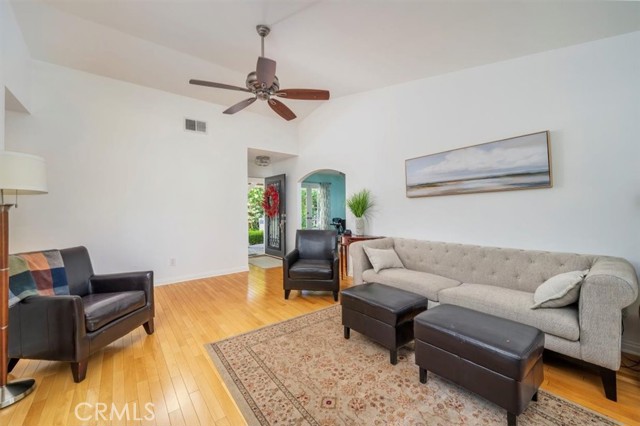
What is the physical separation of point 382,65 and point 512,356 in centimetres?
348

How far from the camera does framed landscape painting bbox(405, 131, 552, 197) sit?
2.70 m

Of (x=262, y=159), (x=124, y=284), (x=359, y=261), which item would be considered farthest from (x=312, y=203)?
(x=124, y=284)

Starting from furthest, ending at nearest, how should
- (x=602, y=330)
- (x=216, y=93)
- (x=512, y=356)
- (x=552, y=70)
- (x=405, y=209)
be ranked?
(x=216, y=93), (x=405, y=209), (x=552, y=70), (x=602, y=330), (x=512, y=356)

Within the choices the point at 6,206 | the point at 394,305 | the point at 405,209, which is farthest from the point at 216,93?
the point at 394,305

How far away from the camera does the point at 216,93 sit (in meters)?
4.61

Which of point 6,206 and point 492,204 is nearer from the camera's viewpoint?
point 6,206

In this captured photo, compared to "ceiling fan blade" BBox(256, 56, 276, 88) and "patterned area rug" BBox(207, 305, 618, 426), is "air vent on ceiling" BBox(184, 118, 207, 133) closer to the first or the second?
"ceiling fan blade" BBox(256, 56, 276, 88)

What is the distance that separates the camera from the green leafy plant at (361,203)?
172 inches

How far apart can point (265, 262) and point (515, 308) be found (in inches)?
203

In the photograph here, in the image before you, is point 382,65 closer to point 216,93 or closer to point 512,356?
point 216,93

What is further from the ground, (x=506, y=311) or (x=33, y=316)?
(x=33, y=316)

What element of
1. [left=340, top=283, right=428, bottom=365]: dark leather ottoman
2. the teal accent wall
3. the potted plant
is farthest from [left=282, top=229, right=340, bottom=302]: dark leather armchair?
the teal accent wall

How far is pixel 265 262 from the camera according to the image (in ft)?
20.7

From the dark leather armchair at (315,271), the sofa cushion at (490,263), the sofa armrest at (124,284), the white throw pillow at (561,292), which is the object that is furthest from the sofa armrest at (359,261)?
the sofa armrest at (124,284)
